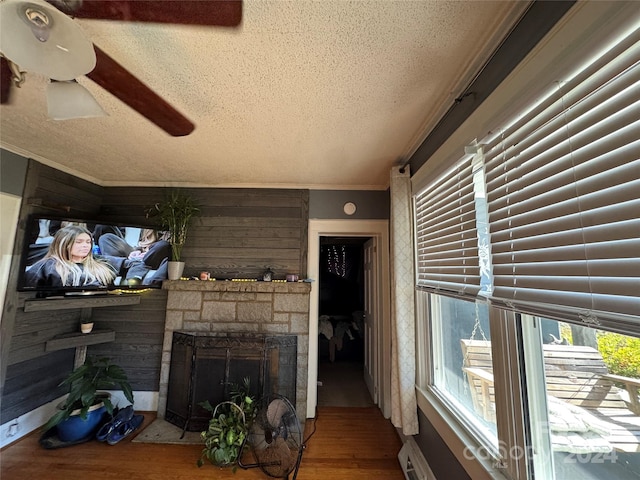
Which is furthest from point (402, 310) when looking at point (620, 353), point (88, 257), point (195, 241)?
point (88, 257)

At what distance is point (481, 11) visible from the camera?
1004 mm

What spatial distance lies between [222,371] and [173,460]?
0.69m

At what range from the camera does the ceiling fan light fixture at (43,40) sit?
0.73 metres

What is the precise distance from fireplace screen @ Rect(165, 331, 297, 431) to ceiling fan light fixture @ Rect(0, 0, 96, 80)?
2286 millimetres

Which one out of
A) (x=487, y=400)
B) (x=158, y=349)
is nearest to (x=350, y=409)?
(x=487, y=400)

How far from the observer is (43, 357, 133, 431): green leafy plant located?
2.15 m

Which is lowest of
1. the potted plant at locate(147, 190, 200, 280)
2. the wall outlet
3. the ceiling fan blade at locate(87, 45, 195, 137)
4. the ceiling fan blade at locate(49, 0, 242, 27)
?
the wall outlet

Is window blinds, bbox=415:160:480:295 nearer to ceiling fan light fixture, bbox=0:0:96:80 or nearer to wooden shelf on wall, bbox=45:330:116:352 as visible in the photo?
ceiling fan light fixture, bbox=0:0:96:80

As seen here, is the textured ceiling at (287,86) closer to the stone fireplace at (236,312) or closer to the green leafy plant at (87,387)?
the stone fireplace at (236,312)

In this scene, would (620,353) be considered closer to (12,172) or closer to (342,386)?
(342,386)

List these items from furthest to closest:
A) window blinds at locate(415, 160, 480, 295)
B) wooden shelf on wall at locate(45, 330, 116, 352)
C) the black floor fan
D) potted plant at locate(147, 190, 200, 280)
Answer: potted plant at locate(147, 190, 200, 280) → wooden shelf on wall at locate(45, 330, 116, 352) → the black floor fan → window blinds at locate(415, 160, 480, 295)

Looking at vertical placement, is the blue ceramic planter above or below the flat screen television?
below

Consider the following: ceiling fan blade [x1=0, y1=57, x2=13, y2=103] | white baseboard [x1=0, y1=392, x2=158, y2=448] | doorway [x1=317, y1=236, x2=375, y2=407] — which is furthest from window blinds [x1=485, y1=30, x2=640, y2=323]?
white baseboard [x1=0, y1=392, x2=158, y2=448]

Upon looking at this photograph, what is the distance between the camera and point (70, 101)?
1018 millimetres
